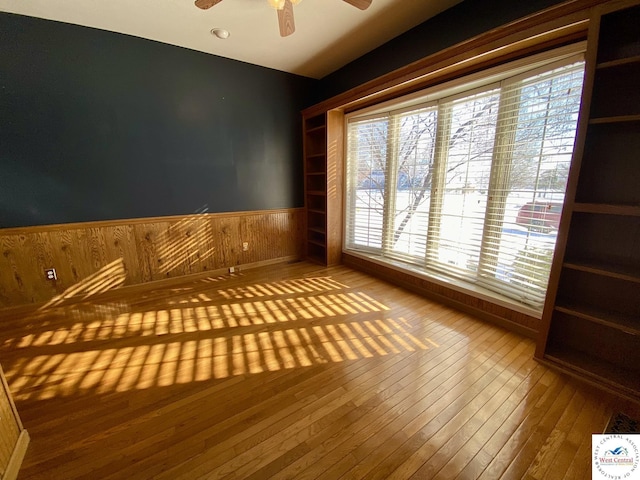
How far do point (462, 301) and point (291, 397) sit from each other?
1.87 metres

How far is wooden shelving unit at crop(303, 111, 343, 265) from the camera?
3611 mm

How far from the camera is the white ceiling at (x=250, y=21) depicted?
2.21m

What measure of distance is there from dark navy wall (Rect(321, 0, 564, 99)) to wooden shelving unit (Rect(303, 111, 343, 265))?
63cm

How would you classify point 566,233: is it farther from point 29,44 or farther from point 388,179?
point 29,44

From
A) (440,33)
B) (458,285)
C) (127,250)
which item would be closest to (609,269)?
(458,285)

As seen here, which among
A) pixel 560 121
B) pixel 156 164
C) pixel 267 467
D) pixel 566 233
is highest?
pixel 560 121

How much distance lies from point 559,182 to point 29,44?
457cm

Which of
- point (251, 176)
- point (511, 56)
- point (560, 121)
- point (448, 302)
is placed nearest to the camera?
point (560, 121)

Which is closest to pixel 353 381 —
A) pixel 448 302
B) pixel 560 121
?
pixel 448 302

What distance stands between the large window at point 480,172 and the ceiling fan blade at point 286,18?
1339mm

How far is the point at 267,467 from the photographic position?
3.87 feet

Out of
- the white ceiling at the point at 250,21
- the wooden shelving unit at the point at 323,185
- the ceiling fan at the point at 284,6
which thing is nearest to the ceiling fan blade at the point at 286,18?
the ceiling fan at the point at 284,6

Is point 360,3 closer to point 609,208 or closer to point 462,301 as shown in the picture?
point 609,208

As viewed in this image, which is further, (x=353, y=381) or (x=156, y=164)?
(x=156, y=164)
